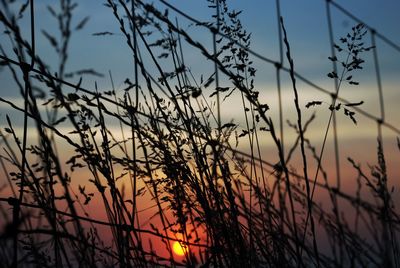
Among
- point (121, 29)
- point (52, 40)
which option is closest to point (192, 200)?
point (121, 29)

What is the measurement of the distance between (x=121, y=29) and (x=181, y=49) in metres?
0.44

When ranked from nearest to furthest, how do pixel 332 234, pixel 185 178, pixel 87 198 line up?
1. pixel 332 234
2. pixel 185 178
3. pixel 87 198

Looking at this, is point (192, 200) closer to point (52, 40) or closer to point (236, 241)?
point (236, 241)

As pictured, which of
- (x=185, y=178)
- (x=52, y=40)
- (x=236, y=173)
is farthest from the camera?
(x=236, y=173)

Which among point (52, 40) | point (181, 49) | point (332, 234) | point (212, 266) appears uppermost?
point (181, 49)

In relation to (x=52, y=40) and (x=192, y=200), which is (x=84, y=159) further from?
(x=52, y=40)

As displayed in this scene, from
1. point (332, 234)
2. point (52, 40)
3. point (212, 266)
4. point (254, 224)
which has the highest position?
point (52, 40)

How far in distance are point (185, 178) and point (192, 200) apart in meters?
0.25

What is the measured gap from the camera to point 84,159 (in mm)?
2037

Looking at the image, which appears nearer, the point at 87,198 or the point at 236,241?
the point at 236,241

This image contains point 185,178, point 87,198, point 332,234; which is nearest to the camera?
point 332,234

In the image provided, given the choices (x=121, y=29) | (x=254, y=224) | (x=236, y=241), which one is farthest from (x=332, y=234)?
(x=121, y=29)

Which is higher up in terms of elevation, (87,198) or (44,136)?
(87,198)

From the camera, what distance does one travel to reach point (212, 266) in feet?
6.43
